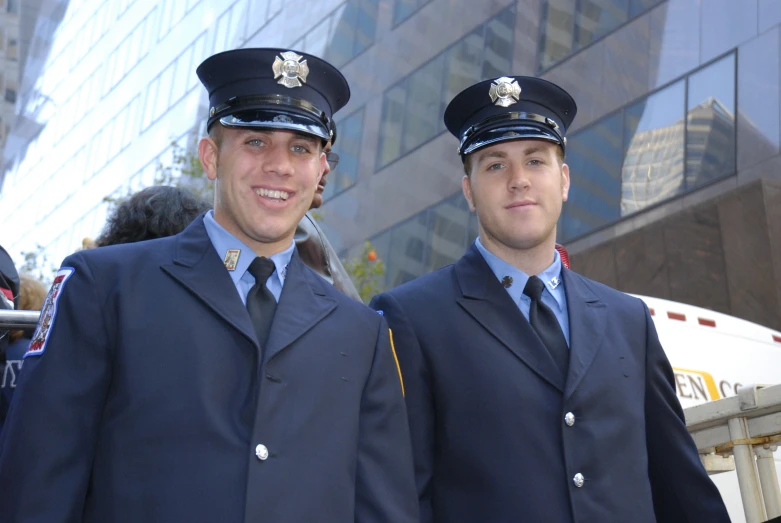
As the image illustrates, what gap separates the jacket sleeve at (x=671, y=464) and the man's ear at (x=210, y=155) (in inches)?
71.6

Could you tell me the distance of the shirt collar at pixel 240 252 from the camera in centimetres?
378

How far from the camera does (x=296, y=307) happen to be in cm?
374

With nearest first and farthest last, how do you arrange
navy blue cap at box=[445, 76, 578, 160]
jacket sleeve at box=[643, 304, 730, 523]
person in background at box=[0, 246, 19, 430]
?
1. jacket sleeve at box=[643, 304, 730, 523]
2. navy blue cap at box=[445, 76, 578, 160]
3. person in background at box=[0, 246, 19, 430]

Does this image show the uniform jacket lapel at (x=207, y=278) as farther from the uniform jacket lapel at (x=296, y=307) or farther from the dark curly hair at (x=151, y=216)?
the dark curly hair at (x=151, y=216)

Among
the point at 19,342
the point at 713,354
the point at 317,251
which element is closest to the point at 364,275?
the point at 713,354

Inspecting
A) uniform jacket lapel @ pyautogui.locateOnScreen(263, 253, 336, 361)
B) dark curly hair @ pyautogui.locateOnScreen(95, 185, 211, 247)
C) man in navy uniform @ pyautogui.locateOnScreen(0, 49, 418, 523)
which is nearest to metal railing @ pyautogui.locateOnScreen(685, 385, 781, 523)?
man in navy uniform @ pyautogui.locateOnScreen(0, 49, 418, 523)

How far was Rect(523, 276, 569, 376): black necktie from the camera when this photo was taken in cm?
414

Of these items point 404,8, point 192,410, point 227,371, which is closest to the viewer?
point 192,410

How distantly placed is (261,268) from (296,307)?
0.18 m

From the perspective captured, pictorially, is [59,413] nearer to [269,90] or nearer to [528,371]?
[269,90]

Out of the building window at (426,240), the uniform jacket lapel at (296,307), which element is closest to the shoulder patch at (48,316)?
the uniform jacket lapel at (296,307)

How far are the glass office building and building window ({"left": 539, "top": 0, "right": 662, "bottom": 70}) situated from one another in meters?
0.03

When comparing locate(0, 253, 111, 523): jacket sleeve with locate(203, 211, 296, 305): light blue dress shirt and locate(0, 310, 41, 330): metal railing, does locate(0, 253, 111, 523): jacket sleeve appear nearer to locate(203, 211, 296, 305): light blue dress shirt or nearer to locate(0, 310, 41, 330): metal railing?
locate(203, 211, 296, 305): light blue dress shirt

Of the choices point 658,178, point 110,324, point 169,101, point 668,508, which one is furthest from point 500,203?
point 169,101
